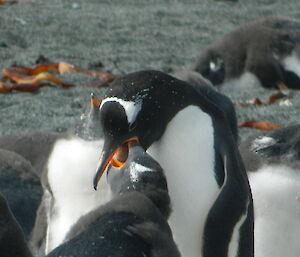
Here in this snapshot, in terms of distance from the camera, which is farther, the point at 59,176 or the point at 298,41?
the point at 298,41

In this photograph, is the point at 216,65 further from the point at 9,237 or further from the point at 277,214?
the point at 9,237

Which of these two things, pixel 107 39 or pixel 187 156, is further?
pixel 107 39

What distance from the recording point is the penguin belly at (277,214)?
136 inches

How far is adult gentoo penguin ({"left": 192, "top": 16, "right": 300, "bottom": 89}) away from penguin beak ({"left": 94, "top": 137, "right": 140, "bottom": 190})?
3.75 m

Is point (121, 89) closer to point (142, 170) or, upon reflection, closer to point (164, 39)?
point (142, 170)

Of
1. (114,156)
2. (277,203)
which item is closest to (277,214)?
(277,203)

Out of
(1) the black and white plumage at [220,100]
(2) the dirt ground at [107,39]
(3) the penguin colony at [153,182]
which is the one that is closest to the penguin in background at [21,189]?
(3) the penguin colony at [153,182]

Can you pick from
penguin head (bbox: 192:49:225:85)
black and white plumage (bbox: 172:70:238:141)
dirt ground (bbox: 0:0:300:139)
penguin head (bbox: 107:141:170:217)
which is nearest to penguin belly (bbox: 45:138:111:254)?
penguin head (bbox: 107:141:170:217)

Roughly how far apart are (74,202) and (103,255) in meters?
1.27

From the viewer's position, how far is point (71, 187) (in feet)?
11.2

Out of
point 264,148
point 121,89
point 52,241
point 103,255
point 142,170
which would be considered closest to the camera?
point 103,255

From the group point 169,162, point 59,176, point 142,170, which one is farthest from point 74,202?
point 142,170

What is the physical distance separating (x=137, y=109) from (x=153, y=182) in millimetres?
337

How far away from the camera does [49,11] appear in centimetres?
833
